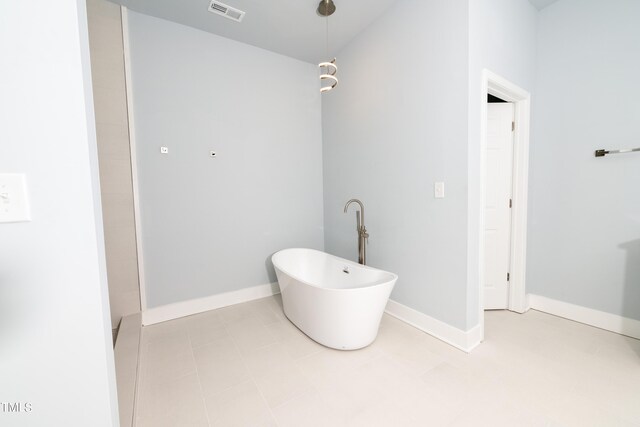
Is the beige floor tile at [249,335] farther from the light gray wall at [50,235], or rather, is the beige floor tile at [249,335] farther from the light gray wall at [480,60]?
the light gray wall at [480,60]

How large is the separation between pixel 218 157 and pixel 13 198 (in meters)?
1.99

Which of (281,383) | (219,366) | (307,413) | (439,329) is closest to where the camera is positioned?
(307,413)

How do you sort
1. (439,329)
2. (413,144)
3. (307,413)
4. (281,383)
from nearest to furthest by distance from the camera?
(307,413), (281,383), (439,329), (413,144)

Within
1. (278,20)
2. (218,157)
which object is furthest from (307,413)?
(278,20)

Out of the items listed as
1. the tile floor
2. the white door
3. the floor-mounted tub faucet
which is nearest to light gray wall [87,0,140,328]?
the tile floor

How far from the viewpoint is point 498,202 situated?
2322mm

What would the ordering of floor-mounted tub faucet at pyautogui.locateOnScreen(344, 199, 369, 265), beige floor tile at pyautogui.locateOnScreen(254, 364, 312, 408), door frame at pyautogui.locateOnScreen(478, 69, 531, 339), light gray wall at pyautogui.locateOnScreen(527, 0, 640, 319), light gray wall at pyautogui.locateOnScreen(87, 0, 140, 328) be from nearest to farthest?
1. beige floor tile at pyautogui.locateOnScreen(254, 364, 312, 408)
2. light gray wall at pyautogui.locateOnScreen(527, 0, 640, 319)
3. light gray wall at pyautogui.locateOnScreen(87, 0, 140, 328)
4. door frame at pyautogui.locateOnScreen(478, 69, 531, 339)
5. floor-mounted tub faucet at pyautogui.locateOnScreen(344, 199, 369, 265)

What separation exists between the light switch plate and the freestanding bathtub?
149 cm

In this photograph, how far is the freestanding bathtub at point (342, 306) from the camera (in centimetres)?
172

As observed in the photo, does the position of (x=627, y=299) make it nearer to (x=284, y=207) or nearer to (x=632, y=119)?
(x=632, y=119)

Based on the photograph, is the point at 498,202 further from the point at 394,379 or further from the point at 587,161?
the point at 394,379

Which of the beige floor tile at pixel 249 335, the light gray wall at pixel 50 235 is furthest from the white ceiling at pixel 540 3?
the beige floor tile at pixel 249 335

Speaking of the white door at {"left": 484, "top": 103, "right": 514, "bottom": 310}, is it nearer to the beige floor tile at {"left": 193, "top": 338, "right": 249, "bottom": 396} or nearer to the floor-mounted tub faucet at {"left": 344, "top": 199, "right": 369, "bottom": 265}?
the floor-mounted tub faucet at {"left": 344, "top": 199, "right": 369, "bottom": 265}

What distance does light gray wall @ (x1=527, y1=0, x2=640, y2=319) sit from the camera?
1.86 meters
